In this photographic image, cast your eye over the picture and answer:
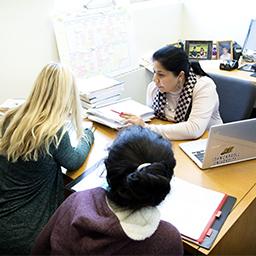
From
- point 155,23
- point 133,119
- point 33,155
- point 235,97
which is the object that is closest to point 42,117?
point 33,155

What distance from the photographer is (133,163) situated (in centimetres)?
84

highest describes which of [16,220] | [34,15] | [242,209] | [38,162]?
[34,15]

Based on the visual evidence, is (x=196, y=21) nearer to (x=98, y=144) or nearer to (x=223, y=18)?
(x=223, y=18)

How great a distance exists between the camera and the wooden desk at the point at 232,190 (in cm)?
106

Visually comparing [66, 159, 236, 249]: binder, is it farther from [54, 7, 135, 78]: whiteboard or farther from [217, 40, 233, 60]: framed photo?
[217, 40, 233, 60]: framed photo

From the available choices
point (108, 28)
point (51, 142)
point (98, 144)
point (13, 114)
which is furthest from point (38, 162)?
point (108, 28)

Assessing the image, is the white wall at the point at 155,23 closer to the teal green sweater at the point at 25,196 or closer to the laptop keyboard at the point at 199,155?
the laptop keyboard at the point at 199,155

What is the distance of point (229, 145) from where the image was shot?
51.7 inches

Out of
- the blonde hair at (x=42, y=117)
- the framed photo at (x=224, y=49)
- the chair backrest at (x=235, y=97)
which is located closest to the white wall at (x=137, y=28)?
the framed photo at (x=224, y=49)

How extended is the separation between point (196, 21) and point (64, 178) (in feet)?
7.74

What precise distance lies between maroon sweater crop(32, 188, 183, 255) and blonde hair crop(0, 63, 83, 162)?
34 cm

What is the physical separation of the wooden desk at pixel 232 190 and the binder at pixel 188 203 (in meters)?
0.02

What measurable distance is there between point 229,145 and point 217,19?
208 centimetres

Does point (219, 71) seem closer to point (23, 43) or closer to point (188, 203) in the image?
point (23, 43)
